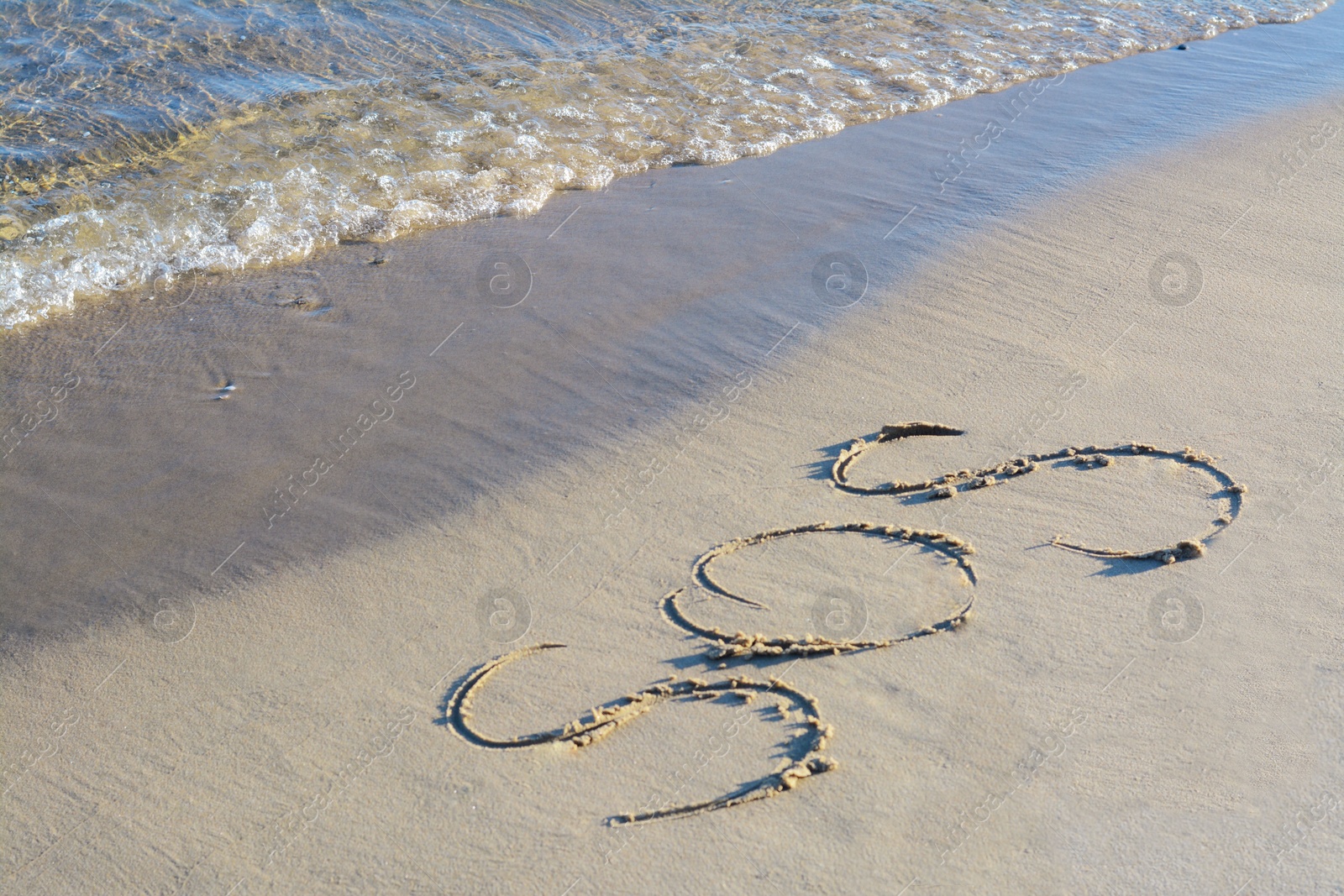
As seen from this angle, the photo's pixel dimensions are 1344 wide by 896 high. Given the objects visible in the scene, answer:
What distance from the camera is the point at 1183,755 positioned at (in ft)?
9.84

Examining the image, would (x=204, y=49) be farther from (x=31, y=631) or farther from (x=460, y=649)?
(x=460, y=649)

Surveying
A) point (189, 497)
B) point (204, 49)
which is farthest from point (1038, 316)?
point (204, 49)

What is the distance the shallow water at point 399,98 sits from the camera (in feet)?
20.2

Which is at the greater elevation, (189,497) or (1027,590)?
(1027,590)

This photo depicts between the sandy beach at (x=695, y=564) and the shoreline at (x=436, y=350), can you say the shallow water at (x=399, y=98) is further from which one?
the sandy beach at (x=695, y=564)

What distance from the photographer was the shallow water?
242 inches

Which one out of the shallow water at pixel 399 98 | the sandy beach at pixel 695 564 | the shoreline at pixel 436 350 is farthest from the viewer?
the shallow water at pixel 399 98

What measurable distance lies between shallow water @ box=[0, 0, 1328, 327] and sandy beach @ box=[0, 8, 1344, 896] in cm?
63

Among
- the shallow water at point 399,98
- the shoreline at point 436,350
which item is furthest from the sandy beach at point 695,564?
the shallow water at point 399,98

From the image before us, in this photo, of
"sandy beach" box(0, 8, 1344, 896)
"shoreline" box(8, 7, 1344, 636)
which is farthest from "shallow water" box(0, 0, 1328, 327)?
"sandy beach" box(0, 8, 1344, 896)

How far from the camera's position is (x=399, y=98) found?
7.92 meters

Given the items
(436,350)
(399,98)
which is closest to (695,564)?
(436,350)

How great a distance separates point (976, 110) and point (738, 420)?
5133 mm

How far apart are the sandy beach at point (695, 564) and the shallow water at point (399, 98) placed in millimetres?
626
